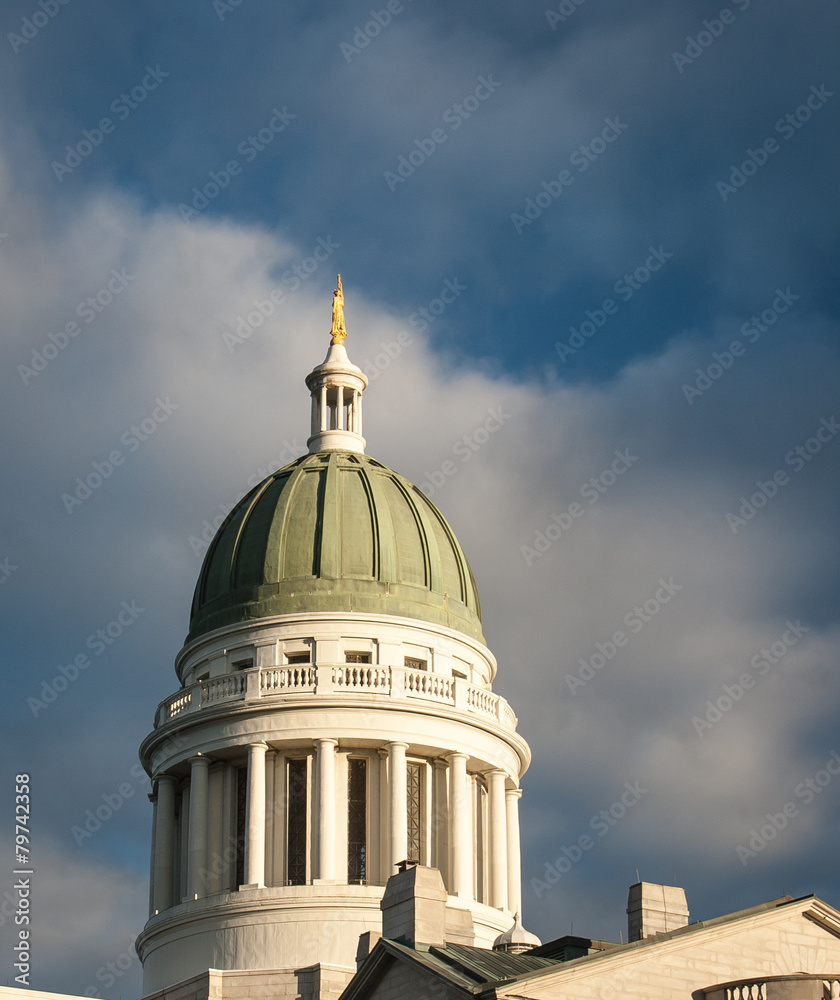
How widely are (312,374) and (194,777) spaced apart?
17.4 m

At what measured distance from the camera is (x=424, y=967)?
40.8 metres

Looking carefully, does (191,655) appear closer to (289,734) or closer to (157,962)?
(289,734)

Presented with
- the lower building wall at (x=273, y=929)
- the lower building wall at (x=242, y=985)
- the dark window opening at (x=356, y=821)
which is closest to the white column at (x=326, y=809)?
the lower building wall at (x=273, y=929)

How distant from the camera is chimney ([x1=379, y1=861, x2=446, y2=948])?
4281 centimetres

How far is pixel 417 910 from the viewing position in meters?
42.9

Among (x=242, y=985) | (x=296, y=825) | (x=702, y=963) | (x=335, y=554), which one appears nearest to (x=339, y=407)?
(x=335, y=554)

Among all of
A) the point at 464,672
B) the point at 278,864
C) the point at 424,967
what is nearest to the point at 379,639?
the point at 464,672

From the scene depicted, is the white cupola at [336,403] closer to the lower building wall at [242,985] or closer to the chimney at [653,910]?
the lower building wall at [242,985]

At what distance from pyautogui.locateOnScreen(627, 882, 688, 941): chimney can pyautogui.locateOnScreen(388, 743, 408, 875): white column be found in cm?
1563

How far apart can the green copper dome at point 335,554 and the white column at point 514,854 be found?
19.1 feet

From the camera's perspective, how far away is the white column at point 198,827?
62.6m

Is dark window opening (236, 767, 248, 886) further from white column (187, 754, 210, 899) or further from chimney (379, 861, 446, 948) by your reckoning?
chimney (379, 861, 446, 948)

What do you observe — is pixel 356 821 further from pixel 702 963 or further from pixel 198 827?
pixel 702 963

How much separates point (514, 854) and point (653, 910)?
21.0m
